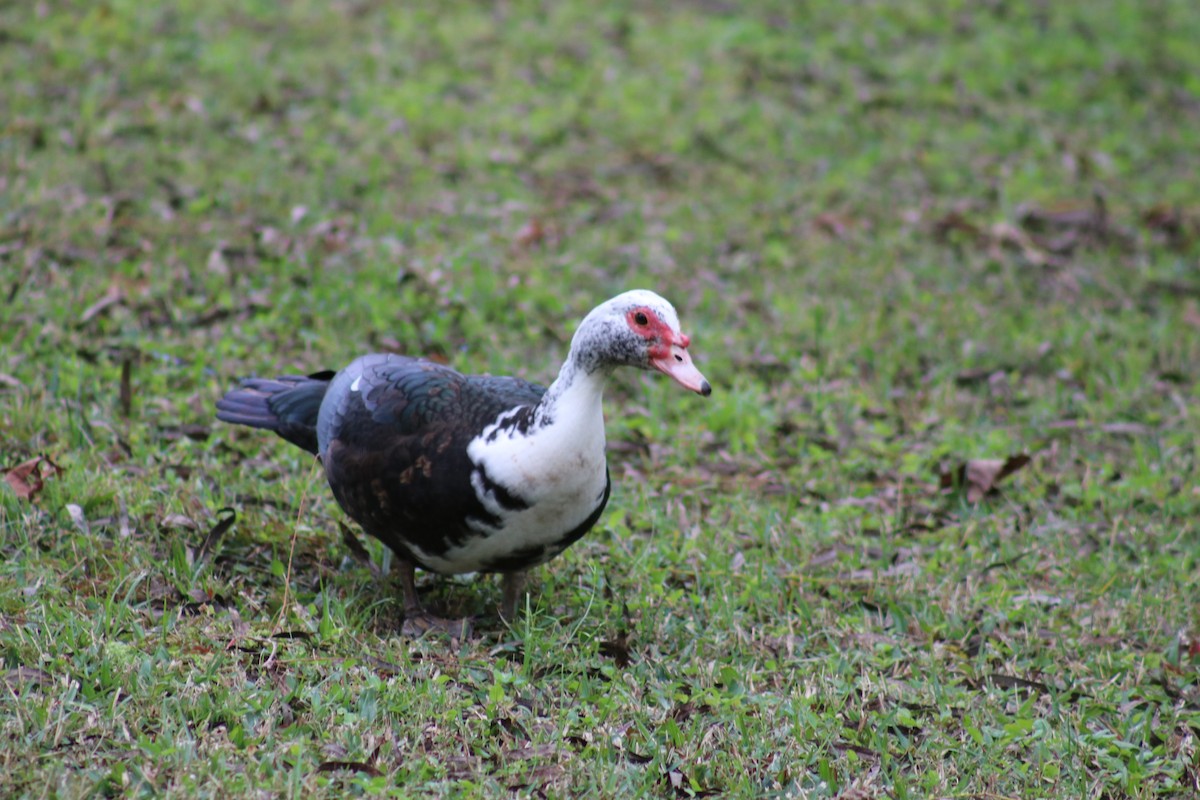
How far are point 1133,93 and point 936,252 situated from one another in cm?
287

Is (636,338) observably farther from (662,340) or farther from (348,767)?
(348,767)

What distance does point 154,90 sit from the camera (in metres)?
7.62

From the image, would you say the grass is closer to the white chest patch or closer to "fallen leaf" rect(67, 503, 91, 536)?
"fallen leaf" rect(67, 503, 91, 536)

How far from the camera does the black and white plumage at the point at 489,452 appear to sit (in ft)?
11.7

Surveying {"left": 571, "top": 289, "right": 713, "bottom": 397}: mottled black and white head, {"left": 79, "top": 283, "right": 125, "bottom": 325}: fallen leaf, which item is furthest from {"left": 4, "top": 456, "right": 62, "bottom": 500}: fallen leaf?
{"left": 571, "top": 289, "right": 713, "bottom": 397}: mottled black and white head

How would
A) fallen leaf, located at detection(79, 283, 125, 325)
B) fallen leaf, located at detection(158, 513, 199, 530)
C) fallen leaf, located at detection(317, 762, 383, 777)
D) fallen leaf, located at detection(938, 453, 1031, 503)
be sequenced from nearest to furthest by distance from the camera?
1. fallen leaf, located at detection(317, 762, 383, 777)
2. fallen leaf, located at detection(158, 513, 199, 530)
3. fallen leaf, located at detection(938, 453, 1031, 503)
4. fallen leaf, located at detection(79, 283, 125, 325)

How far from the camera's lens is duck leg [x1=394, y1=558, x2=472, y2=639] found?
393cm

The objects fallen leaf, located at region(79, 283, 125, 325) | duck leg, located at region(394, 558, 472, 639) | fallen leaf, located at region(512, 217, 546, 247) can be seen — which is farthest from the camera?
fallen leaf, located at region(512, 217, 546, 247)

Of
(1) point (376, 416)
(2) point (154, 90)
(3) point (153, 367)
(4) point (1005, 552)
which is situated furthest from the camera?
(2) point (154, 90)

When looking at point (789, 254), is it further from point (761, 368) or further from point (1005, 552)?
point (1005, 552)

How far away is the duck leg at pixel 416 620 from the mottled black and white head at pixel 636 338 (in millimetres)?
900

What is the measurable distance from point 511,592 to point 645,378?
1935 millimetres

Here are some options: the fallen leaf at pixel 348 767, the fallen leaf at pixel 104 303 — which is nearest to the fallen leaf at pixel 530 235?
the fallen leaf at pixel 104 303

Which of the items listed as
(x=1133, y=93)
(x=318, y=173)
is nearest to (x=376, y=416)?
(x=318, y=173)
